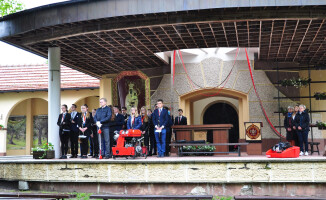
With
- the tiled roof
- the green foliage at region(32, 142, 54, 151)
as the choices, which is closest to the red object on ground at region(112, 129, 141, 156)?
the green foliage at region(32, 142, 54, 151)

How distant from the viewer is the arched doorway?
20.3 metres

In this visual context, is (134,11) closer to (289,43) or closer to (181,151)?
(181,151)

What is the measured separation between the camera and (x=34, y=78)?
2562 centimetres

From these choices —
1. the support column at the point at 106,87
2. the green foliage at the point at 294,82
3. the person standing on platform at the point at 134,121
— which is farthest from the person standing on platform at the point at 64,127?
the green foliage at the point at 294,82

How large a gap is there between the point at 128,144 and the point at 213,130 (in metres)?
3.89

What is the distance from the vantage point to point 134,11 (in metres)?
10.9

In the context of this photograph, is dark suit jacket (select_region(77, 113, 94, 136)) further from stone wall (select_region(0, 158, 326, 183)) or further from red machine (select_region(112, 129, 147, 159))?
stone wall (select_region(0, 158, 326, 183))

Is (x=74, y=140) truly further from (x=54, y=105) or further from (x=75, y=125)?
(x=54, y=105)

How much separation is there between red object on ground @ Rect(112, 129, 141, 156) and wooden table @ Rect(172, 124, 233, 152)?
10.9ft

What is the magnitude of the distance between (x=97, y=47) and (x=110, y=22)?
2730mm

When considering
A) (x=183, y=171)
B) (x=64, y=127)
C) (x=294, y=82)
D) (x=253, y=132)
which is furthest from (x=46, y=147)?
(x=294, y=82)

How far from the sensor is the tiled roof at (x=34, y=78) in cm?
2425

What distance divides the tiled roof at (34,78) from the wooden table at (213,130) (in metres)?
9.68

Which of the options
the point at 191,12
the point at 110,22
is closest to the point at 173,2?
the point at 191,12
